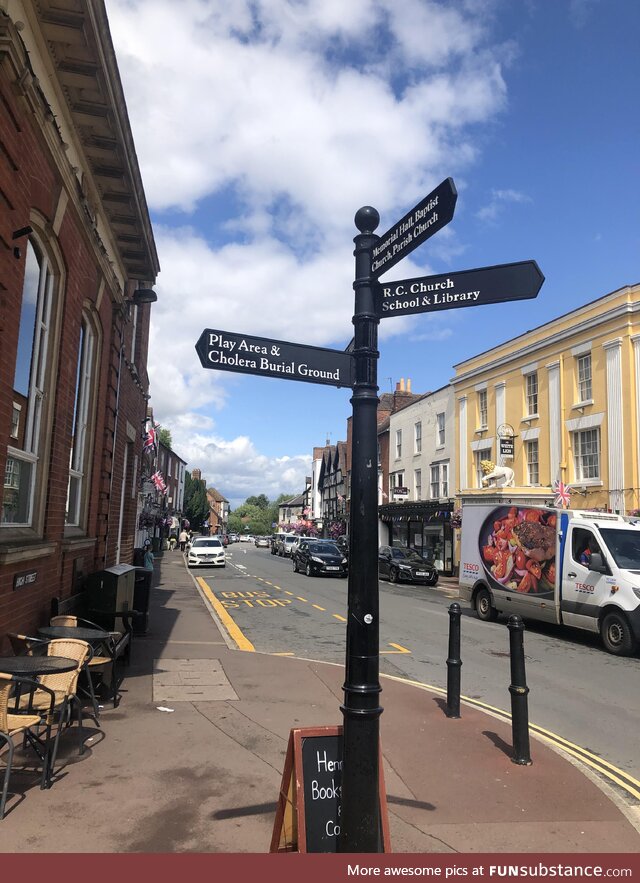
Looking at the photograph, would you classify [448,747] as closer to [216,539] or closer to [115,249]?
[115,249]

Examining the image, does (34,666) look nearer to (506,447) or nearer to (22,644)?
(22,644)

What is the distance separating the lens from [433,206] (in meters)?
3.29

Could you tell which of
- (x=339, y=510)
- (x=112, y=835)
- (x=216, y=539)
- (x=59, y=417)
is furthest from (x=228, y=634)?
(x=339, y=510)

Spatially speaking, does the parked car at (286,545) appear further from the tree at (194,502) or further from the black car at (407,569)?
the tree at (194,502)

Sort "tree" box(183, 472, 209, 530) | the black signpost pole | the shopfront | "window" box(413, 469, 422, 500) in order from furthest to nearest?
"tree" box(183, 472, 209, 530) < "window" box(413, 469, 422, 500) < the shopfront < the black signpost pole

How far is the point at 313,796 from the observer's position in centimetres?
323

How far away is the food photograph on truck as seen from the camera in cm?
1324

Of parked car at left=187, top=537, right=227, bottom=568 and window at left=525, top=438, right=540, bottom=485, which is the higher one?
window at left=525, top=438, right=540, bottom=485

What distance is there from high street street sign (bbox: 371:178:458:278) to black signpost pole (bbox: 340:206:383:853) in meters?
0.07

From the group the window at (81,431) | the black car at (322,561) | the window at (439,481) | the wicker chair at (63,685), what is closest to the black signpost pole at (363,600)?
the wicker chair at (63,685)

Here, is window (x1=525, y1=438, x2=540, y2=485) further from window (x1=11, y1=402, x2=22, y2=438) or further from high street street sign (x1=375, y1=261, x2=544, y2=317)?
high street street sign (x1=375, y1=261, x2=544, y2=317)

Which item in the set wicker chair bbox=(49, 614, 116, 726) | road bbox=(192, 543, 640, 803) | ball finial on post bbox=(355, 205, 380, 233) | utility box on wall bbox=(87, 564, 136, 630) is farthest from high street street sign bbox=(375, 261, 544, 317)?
utility box on wall bbox=(87, 564, 136, 630)

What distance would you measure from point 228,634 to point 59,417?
585cm
